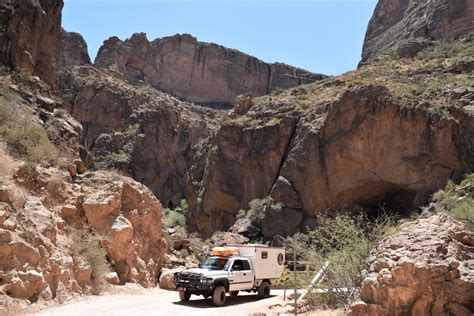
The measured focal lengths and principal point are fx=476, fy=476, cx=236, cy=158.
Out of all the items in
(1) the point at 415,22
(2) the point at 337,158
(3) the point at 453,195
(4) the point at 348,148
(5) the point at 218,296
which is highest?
(1) the point at 415,22

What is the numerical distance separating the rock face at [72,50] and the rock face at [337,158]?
47898mm

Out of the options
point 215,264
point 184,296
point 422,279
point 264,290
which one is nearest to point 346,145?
point 264,290

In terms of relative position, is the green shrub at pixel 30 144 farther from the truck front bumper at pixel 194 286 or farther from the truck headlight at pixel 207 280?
the truck headlight at pixel 207 280

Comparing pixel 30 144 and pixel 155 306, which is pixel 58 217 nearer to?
pixel 30 144

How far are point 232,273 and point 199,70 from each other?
8351cm

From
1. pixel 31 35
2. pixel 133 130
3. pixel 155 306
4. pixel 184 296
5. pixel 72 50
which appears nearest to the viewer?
pixel 155 306

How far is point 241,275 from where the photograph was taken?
52.6 ft

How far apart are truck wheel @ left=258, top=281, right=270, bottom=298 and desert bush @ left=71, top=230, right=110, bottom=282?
5404mm

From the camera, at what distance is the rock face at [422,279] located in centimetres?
797

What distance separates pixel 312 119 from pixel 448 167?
1101 cm

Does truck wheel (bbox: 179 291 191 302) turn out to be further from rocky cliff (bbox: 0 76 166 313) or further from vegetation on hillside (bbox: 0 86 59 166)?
vegetation on hillside (bbox: 0 86 59 166)

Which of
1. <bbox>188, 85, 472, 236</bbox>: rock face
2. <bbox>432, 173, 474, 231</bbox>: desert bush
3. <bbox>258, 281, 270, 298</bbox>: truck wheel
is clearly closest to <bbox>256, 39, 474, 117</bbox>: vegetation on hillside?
<bbox>188, 85, 472, 236</bbox>: rock face

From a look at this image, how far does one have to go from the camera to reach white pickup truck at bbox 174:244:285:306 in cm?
1464

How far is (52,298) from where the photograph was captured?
12945 mm
